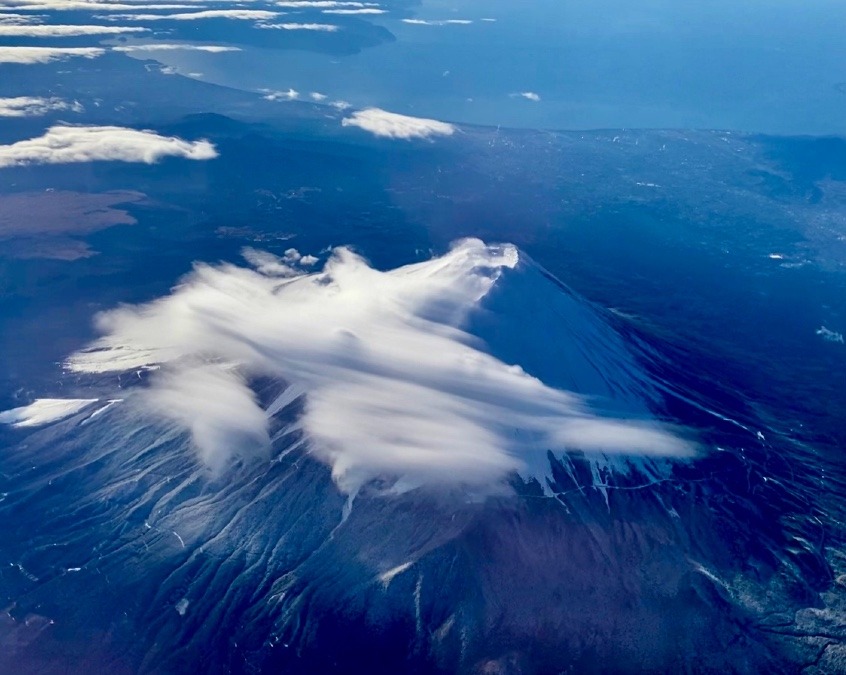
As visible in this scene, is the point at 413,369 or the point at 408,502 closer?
the point at 408,502

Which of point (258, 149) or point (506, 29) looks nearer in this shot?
point (258, 149)

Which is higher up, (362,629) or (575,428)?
(575,428)

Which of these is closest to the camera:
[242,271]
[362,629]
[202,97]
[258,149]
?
[362,629]

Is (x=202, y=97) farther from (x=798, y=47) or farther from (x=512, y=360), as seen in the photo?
(x=798, y=47)

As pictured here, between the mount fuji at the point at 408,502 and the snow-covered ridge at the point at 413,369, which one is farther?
the snow-covered ridge at the point at 413,369

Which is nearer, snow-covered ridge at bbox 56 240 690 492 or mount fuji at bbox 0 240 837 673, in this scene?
mount fuji at bbox 0 240 837 673

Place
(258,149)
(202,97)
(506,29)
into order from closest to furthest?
(258,149), (202,97), (506,29)

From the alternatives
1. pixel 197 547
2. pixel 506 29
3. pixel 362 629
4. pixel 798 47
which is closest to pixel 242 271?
pixel 197 547

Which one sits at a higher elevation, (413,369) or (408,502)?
(413,369)
